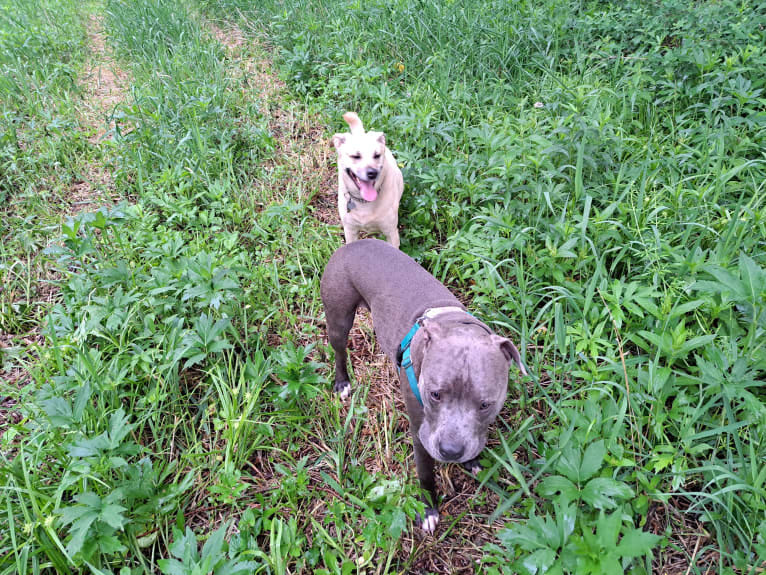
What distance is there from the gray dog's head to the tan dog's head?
1.82m

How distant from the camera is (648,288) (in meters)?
2.38

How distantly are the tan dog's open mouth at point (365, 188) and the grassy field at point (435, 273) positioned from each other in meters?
0.48

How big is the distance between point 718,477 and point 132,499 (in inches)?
101

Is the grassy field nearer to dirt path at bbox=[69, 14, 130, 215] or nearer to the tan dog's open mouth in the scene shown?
dirt path at bbox=[69, 14, 130, 215]

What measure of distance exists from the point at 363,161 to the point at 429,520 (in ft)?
8.26

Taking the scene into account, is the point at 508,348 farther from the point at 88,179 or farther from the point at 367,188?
the point at 88,179

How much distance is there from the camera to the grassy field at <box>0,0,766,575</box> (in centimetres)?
200

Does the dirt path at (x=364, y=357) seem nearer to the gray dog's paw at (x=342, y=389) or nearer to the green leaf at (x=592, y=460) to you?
the gray dog's paw at (x=342, y=389)

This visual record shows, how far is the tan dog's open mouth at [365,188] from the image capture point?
350 centimetres

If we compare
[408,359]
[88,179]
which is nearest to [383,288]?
[408,359]

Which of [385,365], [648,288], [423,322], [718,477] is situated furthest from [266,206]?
[718,477]

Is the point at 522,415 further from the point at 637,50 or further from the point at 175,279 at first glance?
the point at 637,50

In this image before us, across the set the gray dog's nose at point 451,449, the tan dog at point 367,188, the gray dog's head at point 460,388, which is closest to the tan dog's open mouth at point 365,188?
the tan dog at point 367,188

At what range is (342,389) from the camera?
296 centimetres
